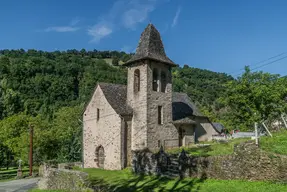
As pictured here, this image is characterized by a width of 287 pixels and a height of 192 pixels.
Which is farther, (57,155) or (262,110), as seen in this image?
(57,155)

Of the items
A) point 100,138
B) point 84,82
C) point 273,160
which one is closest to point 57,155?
point 100,138

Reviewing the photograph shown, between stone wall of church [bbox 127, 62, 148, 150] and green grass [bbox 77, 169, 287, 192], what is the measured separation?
3018 mm

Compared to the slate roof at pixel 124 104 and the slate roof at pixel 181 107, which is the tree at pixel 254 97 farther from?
the slate roof at pixel 181 107

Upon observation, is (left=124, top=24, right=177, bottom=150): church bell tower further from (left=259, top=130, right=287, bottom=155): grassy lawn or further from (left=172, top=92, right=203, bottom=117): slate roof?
(left=259, top=130, right=287, bottom=155): grassy lawn

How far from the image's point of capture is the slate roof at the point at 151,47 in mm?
24047

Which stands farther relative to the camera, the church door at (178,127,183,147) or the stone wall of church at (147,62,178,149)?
the church door at (178,127,183,147)

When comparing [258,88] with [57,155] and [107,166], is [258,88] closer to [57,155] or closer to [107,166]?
[107,166]

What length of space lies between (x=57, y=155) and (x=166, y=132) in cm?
2252

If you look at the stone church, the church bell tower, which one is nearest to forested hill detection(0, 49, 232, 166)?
the stone church

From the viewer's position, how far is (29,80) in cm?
8456

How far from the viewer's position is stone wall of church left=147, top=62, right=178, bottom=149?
23041mm

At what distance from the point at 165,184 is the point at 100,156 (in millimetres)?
11557

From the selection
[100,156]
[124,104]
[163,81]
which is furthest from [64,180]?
[163,81]

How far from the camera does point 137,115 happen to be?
76.7 ft
